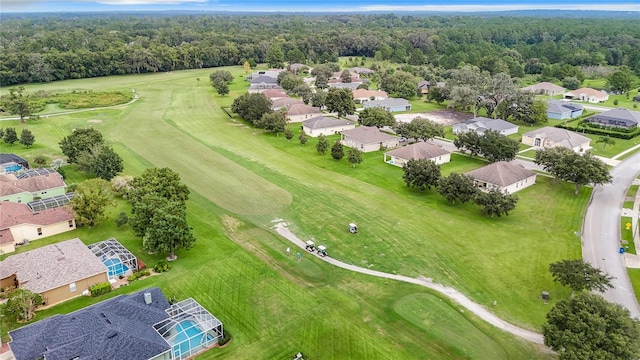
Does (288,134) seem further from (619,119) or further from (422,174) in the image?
(619,119)

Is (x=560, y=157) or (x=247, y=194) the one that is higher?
(x=560, y=157)

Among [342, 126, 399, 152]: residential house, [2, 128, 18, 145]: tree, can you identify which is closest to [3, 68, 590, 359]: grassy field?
[342, 126, 399, 152]: residential house

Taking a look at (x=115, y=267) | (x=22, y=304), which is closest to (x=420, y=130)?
(x=115, y=267)

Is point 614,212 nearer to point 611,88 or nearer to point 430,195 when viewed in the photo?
point 430,195

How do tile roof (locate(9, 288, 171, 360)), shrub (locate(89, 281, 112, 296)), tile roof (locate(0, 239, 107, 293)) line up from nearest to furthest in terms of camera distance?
tile roof (locate(9, 288, 171, 360)) → tile roof (locate(0, 239, 107, 293)) → shrub (locate(89, 281, 112, 296))

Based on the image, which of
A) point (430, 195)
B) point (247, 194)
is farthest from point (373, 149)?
point (247, 194)

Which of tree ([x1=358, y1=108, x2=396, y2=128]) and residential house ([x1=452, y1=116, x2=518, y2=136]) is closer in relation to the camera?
tree ([x1=358, y1=108, x2=396, y2=128])

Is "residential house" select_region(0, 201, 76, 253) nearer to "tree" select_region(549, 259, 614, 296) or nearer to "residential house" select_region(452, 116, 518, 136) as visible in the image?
"tree" select_region(549, 259, 614, 296)
